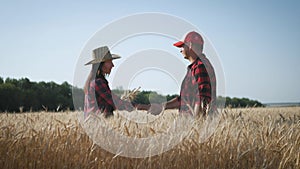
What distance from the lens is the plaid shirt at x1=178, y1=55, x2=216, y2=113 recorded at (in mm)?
4266

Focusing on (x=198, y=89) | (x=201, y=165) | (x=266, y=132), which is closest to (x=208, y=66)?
(x=198, y=89)

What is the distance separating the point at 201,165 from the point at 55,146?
142cm

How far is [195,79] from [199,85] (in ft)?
0.39

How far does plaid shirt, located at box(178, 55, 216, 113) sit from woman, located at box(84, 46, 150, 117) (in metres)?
0.68

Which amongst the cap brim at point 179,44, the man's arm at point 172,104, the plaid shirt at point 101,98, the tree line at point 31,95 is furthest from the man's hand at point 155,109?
the tree line at point 31,95

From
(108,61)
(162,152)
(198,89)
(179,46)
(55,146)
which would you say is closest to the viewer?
(162,152)

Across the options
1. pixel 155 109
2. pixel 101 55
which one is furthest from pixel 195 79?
pixel 101 55

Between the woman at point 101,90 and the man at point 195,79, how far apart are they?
0.67 m

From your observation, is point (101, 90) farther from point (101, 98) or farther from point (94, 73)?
point (94, 73)

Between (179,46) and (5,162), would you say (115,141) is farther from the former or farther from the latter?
(179,46)

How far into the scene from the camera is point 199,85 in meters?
4.32

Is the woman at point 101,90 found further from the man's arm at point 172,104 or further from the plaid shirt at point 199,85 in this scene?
the plaid shirt at point 199,85

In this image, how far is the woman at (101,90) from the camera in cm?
490

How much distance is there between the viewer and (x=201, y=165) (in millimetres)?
2920
